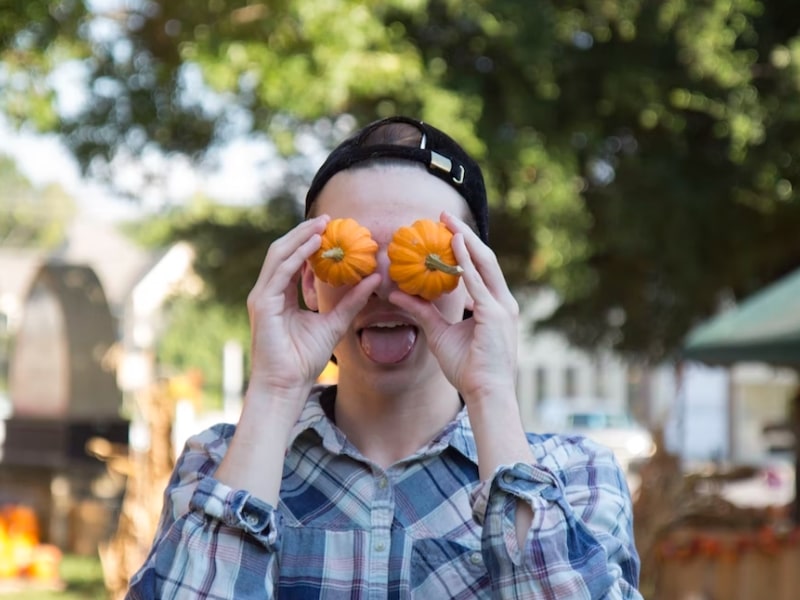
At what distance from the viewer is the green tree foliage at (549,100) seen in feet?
36.7

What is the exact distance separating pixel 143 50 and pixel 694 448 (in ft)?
130

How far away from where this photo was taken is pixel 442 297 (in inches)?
82.1

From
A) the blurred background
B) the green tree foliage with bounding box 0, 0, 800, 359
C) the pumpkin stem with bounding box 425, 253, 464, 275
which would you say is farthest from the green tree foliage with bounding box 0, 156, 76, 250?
the pumpkin stem with bounding box 425, 253, 464, 275

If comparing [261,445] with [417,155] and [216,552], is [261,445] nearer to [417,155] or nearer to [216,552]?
[216,552]

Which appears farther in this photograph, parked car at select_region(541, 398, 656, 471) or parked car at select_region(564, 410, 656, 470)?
parked car at select_region(564, 410, 656, 470)

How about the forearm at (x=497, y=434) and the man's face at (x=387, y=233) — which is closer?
the forearm at (x=497, y=434)

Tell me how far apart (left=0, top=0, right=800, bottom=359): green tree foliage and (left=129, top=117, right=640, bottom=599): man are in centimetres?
876

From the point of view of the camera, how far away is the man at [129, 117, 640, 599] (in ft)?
6.19

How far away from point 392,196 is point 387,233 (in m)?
0.06

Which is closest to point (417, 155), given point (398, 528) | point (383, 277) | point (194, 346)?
point (383, 277)

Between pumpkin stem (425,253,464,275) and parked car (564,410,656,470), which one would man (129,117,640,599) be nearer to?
pumpkin stem (425,253,464,275)

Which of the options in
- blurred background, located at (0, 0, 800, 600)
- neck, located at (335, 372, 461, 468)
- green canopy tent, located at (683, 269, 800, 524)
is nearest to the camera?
neck, located at (335, 372, 461, 468)

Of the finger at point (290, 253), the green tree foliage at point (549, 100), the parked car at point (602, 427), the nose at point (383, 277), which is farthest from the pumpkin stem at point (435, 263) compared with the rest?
the parked car at point (602, 427)

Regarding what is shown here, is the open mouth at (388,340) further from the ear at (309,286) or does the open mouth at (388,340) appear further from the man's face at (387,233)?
the ear at (309,286)
